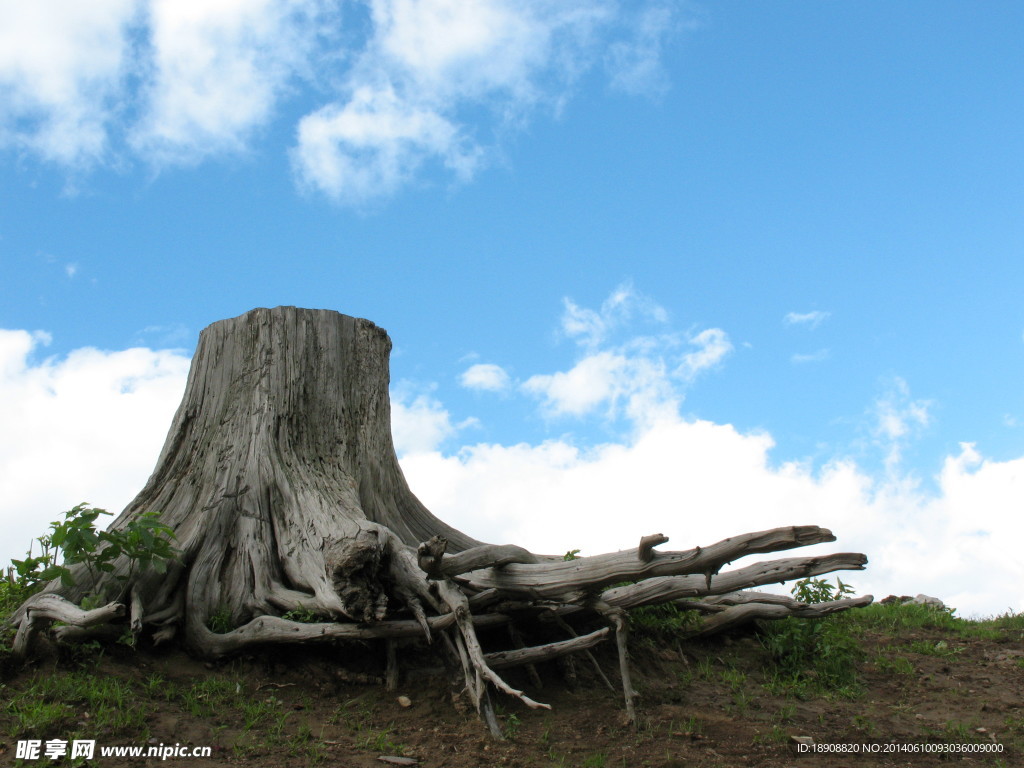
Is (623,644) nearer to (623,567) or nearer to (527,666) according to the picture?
(623,567)

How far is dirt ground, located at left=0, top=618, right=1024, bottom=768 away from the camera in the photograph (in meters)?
5.64

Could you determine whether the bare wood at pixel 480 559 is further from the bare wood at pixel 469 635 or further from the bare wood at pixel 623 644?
the bare wood at pixel 623 644

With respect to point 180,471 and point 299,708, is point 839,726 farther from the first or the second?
A: point 180,471

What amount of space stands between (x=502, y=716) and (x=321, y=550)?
2.08 meters

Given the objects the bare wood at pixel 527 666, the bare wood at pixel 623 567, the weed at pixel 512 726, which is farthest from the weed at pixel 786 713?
the weed at pixel 512 726

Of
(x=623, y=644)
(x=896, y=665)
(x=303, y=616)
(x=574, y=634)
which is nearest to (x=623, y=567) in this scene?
(x=623, y=644)

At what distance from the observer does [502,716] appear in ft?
20.2

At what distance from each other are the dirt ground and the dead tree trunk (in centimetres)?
36

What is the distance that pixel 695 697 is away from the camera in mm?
7062

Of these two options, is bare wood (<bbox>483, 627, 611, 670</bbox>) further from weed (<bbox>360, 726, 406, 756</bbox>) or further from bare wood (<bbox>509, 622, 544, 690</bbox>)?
weed (<bbox>360, 726, 406, 756</bbox>)

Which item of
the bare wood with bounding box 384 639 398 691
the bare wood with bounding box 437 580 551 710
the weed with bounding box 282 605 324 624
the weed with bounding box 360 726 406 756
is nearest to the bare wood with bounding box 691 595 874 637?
the bare wood with bounding box 437 580 551 710

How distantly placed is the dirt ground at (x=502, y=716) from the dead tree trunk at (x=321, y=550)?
14.0 inches

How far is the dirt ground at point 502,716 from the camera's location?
5637 mm

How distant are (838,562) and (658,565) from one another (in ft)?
3.89
